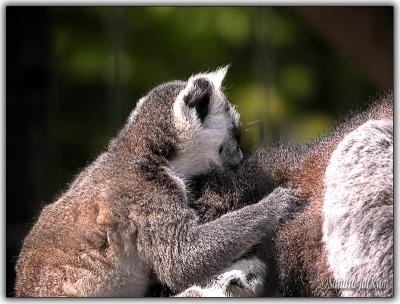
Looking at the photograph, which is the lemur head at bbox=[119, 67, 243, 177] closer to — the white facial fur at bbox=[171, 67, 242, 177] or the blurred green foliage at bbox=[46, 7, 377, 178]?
the white facial fur at bbox=[171, 67, 242, 177]

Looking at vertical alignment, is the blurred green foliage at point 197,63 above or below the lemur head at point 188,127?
above

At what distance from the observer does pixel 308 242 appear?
410 centimetres

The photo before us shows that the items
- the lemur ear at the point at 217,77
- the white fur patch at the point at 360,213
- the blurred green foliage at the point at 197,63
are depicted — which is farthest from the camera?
the blurred green foliage at the point at 197,63

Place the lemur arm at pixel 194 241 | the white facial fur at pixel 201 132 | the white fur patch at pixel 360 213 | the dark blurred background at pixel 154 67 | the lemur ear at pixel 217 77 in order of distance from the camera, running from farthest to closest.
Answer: the dark blurred background at pixel 154 67
the lemur ear at pixel 217 77
the white facial fur at pixel 201 132
the lemur arm at pixel 194 241
the white fur patch at pixel 360 213

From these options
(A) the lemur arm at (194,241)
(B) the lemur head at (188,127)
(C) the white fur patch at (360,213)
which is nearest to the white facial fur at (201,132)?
(B) the lemur head at (188,127)

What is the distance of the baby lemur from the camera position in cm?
400

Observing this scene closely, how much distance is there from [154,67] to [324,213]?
18.7 feet

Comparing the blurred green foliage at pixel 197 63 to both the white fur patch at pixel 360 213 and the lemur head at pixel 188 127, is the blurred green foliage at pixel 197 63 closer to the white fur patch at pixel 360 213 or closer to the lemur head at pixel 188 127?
the lemur head at pixel 188 127

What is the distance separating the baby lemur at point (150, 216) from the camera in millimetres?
4000

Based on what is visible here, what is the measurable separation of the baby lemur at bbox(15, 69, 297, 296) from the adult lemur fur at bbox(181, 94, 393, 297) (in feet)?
0.30

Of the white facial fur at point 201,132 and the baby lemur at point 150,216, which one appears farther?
the white facial fur at point 201,132

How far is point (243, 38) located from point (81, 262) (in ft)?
19.3

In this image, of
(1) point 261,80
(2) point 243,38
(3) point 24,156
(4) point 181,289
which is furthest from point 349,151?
(2) point 243,38

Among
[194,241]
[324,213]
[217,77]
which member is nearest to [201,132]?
[217,77]
